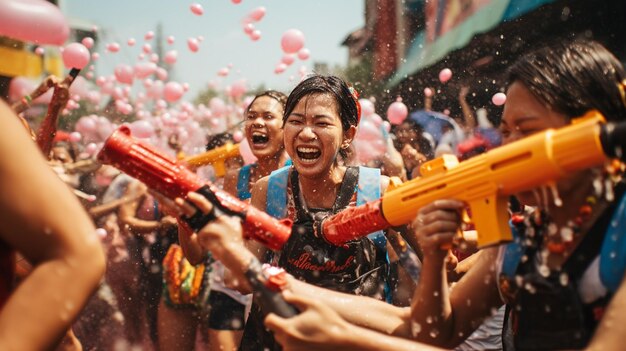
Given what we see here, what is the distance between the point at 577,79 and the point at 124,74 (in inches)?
224

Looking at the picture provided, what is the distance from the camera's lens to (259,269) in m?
1.73

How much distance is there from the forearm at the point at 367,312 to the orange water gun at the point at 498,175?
0.28 meters

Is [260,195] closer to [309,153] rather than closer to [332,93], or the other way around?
[309,153]

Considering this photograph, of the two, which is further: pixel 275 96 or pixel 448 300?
pixel 275 96

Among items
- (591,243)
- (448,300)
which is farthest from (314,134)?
(591,243)

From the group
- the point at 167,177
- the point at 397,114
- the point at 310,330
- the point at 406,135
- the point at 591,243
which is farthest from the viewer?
the point at 397,114

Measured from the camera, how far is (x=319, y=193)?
321cm

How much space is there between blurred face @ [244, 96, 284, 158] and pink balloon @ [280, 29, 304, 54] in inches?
51.3

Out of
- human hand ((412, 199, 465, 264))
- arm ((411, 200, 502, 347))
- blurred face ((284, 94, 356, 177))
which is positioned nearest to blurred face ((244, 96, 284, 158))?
blurred face ((284, 94, 356, 177))

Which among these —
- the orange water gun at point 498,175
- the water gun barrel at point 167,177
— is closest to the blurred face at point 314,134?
the orange water gun at point 498,175

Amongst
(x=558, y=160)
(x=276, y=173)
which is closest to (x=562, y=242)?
(x=558, y=160)

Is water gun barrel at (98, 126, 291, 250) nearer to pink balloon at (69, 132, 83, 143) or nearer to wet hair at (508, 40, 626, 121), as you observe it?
wet hair at (508, 40, 626, 121)

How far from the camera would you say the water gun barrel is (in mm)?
2021

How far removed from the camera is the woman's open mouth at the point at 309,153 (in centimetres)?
319
